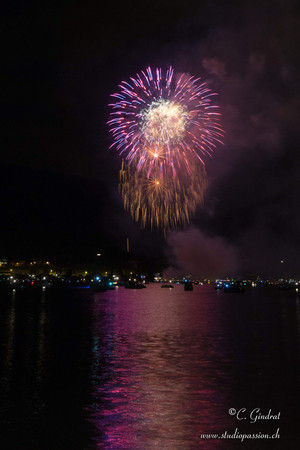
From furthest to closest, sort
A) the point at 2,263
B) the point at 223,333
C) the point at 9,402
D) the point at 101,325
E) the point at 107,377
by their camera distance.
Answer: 1. the point at 2,263
2. the point at 101,325
3. the point at 223,333
4. the point at 107,377
5. the point at 9,402

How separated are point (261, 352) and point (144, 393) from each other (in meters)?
7.11

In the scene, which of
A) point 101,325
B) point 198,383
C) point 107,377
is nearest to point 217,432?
point 198,383

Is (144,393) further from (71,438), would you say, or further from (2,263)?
(2,263)

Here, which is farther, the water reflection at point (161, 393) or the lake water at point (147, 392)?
the water reflection at point (161, 393)

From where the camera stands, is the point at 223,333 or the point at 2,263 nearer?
the point at 223,333

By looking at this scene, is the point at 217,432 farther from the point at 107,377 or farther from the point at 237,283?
the point at 237,283

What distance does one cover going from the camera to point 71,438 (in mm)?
7258

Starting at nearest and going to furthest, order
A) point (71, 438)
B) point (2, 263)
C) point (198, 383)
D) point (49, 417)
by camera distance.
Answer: point (71, 438)
point (49, 417)
point (198, 383)
point (2, 263)

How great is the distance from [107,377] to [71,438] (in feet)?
15.4

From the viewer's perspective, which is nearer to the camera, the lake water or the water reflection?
the lake water

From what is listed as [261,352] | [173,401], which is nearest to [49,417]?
[173,401]

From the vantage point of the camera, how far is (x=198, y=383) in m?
11.1

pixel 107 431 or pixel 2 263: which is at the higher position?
pixel 2 263

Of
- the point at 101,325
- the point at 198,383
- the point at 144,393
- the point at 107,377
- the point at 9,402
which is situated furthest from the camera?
the point at 101,325
